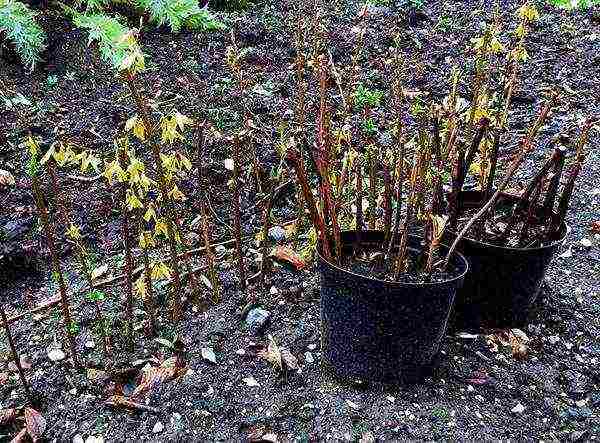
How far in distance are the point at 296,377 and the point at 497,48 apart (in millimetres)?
1424

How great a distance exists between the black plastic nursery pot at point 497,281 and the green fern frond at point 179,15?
3.23 metres

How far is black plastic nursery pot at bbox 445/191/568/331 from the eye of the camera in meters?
2.27

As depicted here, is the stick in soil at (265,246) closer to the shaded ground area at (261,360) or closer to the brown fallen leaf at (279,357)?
the shaded ground area at (261,360)

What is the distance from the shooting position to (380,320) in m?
1.98

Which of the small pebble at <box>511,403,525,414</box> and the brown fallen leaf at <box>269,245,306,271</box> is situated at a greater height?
the brown fallen leaf at <box>269,245,306,271</box>

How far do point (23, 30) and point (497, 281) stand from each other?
3375 millimetres

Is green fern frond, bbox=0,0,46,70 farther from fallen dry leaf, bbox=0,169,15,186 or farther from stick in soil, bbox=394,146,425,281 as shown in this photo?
stick in soil, bbox=394,146,425,281

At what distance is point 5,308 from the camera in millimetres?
2717

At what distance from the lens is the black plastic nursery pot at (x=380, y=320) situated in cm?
193

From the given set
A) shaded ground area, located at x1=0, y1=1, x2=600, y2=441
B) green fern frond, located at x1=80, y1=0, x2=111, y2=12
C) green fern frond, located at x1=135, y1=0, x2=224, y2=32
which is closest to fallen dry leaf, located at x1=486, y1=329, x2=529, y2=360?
shaded ground area, located at x1=0, y1=1, x2=600, y2=441

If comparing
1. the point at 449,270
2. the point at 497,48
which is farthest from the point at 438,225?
the point at 497,48

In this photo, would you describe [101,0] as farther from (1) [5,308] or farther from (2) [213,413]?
(2) [213,413]

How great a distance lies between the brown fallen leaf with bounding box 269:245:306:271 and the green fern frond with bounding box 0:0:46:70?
2457 millimetres

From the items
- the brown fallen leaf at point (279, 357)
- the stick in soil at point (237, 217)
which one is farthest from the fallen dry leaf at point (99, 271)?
the brown fallen leaf at point (279, 357)
